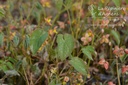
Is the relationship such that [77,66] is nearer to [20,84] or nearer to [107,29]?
[20,84]

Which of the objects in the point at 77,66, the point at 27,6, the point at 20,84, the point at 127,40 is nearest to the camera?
the point at 77,66

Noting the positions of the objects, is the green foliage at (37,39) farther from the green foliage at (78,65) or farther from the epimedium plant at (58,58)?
the green foliage at (78,65)

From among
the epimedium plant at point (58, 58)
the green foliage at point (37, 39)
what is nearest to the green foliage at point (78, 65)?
the epimedium plant at point (58, 58)

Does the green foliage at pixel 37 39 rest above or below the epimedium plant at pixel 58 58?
above

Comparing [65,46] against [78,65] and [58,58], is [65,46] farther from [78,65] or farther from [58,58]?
[58,58]

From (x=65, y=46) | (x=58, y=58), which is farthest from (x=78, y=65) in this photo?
(x=58, y=58)

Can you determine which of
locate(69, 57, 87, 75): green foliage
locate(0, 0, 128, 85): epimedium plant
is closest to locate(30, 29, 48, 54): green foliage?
locate(0, 0, 128, 85): epimedium plant

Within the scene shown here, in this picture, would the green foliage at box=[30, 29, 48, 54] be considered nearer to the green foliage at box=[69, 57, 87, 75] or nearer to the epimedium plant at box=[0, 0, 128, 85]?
the epimedium plant at box=[0, 0, 128, 85]

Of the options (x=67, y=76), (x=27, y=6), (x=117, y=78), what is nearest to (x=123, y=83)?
(x=117, y=78)
